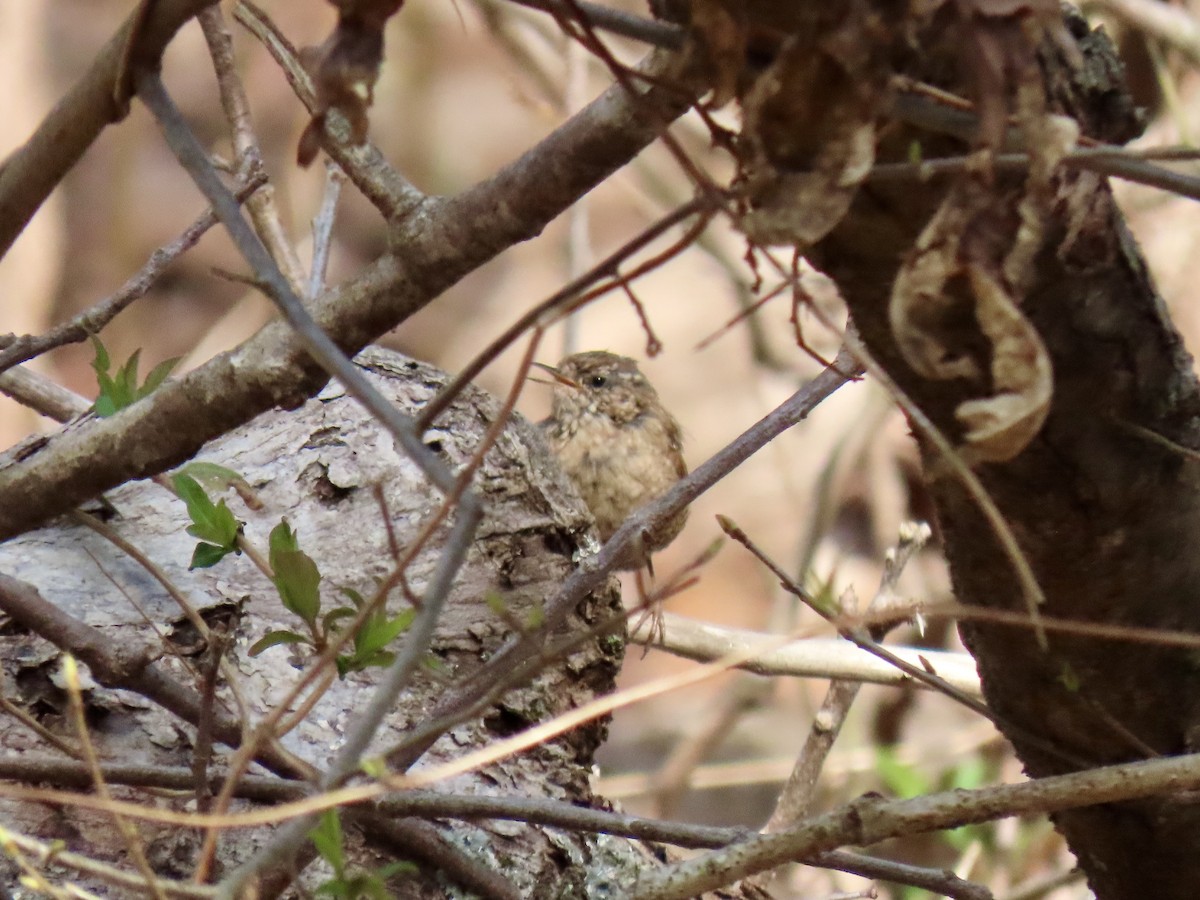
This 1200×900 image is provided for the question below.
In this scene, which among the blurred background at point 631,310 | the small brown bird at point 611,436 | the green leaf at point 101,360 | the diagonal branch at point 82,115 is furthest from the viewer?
the blurred background at point 631,310

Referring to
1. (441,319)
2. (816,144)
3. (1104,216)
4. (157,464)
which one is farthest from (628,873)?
(441,319)

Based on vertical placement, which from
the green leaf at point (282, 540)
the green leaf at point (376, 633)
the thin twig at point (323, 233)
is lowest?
the green leaf at point (376, 633)

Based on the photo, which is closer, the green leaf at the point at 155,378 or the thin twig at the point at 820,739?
the green leaf at the point at 155,378

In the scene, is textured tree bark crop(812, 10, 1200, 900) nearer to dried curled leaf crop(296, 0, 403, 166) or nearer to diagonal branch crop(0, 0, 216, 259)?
dried curled leaf crop(296, 0, 403, 166)

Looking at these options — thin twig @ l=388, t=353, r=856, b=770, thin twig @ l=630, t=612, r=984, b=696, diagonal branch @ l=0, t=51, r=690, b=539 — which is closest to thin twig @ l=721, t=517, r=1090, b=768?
thin twig @ l=388, t=353, r=856, b=770

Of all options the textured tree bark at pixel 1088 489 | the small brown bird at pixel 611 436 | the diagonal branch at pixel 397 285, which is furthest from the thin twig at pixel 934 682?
the small brown bird at pixel 611 436

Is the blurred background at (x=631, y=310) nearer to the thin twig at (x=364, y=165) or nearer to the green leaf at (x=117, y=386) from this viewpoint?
the thin twig at (x=364, y=165)

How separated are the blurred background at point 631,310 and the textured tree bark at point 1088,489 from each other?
111 inches

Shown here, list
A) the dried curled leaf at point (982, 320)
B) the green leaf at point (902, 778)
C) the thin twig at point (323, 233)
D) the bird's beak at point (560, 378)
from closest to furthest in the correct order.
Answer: the dried curled leaf at point (982, 320) → the thin twig at point (323, 233) → the green leaf at point (902, 778) → the bird's beak at point (560, 378)

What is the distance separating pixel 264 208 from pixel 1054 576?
1.94 m

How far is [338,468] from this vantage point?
2.10 meters

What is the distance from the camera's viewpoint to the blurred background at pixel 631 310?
199 inches

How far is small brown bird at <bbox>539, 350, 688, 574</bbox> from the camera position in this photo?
412 centimetres

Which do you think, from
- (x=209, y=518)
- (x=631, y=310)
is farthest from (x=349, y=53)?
(x=631, y=310)
